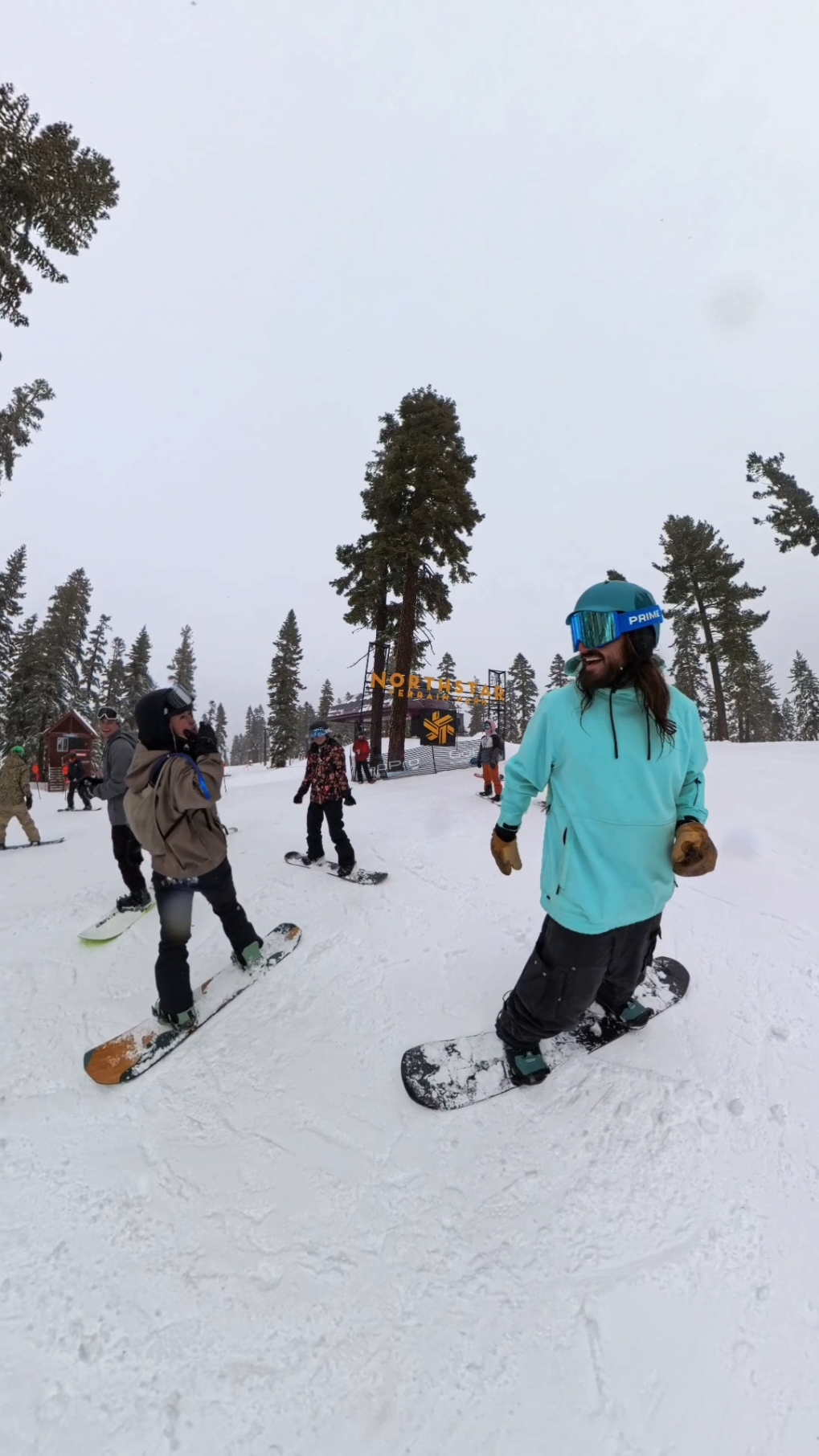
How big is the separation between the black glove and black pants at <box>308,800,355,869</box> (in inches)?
107

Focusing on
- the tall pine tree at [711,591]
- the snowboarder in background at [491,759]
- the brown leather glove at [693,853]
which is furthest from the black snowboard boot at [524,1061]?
the tall pine tree at [711,591]

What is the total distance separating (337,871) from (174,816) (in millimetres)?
3135

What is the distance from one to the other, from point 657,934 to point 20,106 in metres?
15.6

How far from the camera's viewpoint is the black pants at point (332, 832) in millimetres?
6418

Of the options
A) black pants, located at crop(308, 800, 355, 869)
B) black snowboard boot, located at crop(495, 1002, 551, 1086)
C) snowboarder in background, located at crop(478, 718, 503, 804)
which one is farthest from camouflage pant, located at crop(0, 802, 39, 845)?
black snowboard boot, located at crop(495, 1002, 551, 1086)

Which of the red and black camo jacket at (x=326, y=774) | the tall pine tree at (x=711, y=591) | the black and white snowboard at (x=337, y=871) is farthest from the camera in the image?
the tall pine tree at (x=711, y=591)

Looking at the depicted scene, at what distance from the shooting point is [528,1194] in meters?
2.38

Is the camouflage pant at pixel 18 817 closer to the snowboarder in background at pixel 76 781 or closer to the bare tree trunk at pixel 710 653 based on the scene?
the snowboarder in background at pixel 76 781

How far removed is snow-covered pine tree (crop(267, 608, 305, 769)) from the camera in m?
45.0

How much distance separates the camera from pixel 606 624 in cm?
251

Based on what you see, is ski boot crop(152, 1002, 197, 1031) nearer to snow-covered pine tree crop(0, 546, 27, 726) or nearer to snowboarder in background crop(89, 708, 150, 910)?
snowboarder in background crop(89, 708, 150, 910)

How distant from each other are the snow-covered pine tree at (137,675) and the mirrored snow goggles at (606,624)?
44.2 metres

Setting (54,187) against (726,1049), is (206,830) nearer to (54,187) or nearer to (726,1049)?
(726,1049)

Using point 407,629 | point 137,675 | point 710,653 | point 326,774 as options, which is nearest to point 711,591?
point 710,653
